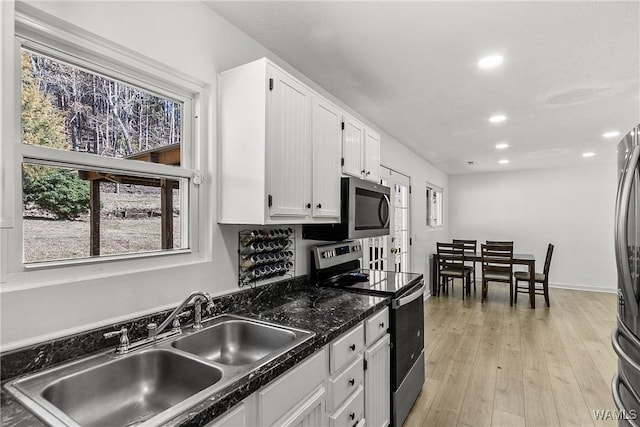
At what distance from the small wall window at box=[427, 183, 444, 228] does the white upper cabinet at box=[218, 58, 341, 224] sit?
4670 mm

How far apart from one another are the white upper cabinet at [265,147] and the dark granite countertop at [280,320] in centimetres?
47

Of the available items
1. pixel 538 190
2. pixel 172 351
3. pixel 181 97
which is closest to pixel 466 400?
pixel 172 351

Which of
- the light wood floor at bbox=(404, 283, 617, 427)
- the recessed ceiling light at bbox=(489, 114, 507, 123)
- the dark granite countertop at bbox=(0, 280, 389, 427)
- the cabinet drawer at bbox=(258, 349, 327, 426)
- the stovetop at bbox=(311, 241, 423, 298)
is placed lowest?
the light wood floor at bbox=(404, 283, 617, 427)

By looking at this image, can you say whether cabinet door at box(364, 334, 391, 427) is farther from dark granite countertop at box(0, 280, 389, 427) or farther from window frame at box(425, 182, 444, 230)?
window frame at box(425, 182, 444, 230)

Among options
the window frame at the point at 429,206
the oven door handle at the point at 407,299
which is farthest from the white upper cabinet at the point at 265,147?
the window frame at the point at 429,206

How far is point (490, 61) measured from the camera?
219 centimetres

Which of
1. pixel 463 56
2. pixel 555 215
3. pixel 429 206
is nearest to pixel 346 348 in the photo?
pixel 463 56

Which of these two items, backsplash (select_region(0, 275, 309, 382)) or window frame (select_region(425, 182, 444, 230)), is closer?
backsplash (select_region(0, 275, 309, 382))

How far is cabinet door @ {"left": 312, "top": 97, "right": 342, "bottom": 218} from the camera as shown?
76.4 inches

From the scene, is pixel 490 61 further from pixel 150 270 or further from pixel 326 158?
pixel 150 270

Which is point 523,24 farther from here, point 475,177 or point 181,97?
point 475,177

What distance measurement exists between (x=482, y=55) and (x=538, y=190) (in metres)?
5.70

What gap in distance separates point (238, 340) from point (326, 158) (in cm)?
114

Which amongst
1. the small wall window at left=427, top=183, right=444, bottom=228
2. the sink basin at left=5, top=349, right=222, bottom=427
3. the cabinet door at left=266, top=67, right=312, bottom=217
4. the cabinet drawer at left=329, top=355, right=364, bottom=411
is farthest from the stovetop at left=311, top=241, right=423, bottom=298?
the small wall window at left=427, top=183, right=444, bottom=228
